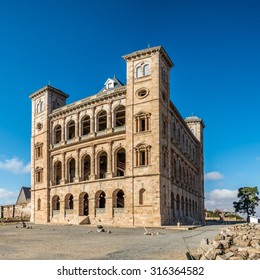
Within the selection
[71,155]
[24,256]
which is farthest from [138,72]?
[24,256]

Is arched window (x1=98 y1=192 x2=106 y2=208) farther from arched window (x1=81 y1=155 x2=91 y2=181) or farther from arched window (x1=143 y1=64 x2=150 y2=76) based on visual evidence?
arched window (x1=143 y1=64 x2=150 y2=76)

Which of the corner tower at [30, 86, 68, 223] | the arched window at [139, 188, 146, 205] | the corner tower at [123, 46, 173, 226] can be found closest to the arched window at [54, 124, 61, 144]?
the corner tower at [30, 86, 68, 223]

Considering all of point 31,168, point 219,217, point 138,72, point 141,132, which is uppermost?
point 138,72

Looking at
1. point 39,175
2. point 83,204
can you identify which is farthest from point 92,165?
point 39,175

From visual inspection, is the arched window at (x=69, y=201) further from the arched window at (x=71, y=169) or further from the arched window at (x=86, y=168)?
the arched window at (x=86, y=168)

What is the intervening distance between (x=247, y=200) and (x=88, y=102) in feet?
148

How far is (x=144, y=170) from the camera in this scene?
3744cm

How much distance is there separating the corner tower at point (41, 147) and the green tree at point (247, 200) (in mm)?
43493

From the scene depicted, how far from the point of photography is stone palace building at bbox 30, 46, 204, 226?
1476 inches

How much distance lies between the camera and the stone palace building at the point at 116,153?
3750 centimetres

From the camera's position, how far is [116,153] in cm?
4138

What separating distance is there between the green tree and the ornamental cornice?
44.0 m

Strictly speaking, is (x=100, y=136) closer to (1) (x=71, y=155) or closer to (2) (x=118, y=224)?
(1) (x=71, y=155)

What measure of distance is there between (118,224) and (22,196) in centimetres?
4389
